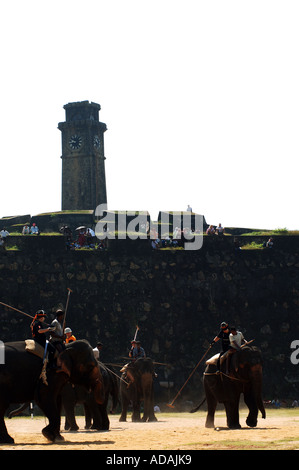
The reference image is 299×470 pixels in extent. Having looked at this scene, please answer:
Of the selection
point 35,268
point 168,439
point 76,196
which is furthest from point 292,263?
point 76,196

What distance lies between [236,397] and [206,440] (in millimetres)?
3794

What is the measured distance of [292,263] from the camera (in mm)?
36625

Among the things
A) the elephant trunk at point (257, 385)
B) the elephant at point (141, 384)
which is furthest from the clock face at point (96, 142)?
the elephant trunk at point (257, 385)

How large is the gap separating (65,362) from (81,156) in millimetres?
57727

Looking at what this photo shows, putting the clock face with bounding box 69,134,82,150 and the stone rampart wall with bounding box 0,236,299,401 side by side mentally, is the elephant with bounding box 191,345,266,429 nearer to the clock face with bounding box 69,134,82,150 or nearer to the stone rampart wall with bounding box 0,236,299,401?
the stone rampart wall with bounding box 0,236,299,401

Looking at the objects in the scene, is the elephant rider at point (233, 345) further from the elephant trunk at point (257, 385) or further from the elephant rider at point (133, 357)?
the elephant rider at point (133, 357)

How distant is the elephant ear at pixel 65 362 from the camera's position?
53.5 ft

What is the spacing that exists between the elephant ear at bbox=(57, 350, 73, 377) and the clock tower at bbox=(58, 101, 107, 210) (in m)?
55.6

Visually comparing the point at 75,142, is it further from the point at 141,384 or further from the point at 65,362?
the point at 65,362

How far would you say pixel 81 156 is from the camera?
240 feet

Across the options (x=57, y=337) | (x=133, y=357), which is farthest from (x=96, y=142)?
(x=57, y=337)

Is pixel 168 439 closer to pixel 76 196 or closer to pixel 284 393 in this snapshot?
pixel 284 393

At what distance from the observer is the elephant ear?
1631 centimetres

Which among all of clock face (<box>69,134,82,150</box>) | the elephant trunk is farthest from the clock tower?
the elephant trunk
